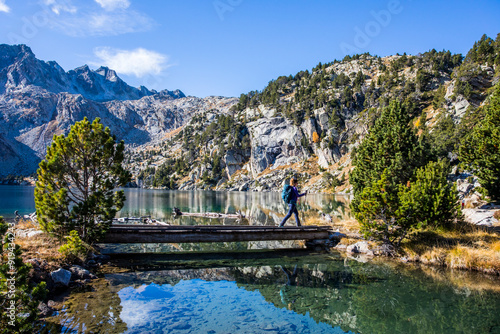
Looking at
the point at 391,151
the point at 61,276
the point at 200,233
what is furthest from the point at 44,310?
the point at 391,151

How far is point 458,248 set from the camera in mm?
15578

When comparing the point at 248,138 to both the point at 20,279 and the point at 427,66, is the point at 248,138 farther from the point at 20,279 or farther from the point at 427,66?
the point at 20,279

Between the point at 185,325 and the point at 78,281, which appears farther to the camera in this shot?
the point at 78,281

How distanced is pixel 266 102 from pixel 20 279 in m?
189

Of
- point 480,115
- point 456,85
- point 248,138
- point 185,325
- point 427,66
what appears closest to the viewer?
point 185,325

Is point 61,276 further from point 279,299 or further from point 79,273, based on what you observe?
Result: point 279,299

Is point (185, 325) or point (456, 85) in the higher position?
point (456, 85)

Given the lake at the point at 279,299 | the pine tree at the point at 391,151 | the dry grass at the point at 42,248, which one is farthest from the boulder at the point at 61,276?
the pine tree at the point at 391,151

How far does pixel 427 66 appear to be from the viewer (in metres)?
130

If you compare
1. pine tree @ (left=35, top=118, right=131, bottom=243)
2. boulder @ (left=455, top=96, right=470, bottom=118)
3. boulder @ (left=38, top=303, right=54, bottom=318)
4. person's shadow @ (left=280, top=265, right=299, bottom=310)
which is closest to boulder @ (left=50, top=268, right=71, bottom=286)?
boulder @ (left=38, top=303, right=54, bottom=318)

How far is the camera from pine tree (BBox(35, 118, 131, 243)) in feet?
Result: 44.9

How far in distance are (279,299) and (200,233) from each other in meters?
8.78

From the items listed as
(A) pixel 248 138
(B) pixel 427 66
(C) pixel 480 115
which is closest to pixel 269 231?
(C) pixel 480 115

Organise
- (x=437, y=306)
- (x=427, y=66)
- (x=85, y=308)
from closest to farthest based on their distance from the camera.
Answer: (x=85, y=308)
(x=437, y=306)
(x=427, y=66)
